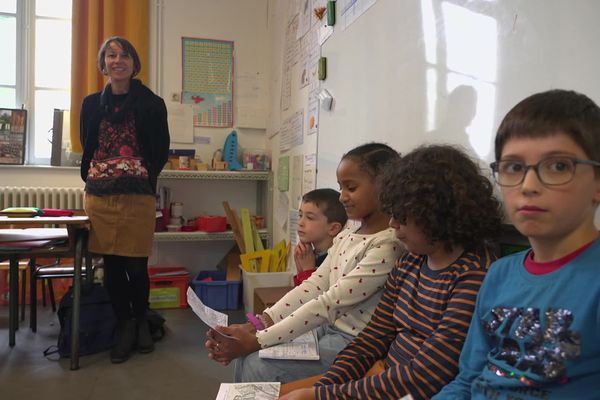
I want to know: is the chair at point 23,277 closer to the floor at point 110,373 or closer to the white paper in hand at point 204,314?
the floor at point 110,373

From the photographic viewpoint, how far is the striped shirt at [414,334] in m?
0.82

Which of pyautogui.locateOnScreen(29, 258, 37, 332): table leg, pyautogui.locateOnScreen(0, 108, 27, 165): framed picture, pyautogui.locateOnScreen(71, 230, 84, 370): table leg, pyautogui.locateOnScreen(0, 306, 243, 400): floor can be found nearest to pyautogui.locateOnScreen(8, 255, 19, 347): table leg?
pyautogui.locateOnScreen(0, 306, 243, 400): floor

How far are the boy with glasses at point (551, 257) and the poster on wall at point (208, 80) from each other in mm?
3236

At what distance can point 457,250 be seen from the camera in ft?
3.04

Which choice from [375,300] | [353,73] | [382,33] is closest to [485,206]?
[375,300]

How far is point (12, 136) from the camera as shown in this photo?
341 centimetres

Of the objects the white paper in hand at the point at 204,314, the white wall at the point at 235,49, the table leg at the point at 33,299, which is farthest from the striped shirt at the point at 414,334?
the white wall at the point at 235,49

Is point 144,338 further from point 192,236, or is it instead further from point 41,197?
point 41,197

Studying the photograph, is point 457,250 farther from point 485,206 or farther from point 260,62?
point 260,62

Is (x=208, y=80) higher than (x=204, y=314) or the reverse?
higher

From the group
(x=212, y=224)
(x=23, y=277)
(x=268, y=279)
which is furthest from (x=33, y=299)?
(x=268, y=279)

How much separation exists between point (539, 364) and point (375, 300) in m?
0.58

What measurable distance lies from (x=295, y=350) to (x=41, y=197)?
115 inches

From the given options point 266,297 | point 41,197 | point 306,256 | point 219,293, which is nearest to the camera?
point 306,256
